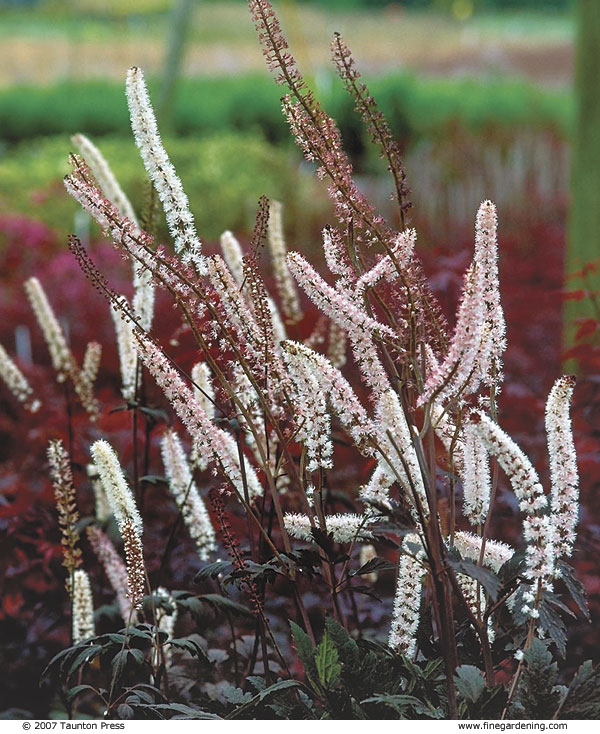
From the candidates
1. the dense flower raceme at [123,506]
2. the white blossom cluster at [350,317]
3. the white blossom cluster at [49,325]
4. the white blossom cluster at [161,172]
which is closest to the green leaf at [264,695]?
the dense flower raceme at [123,506]

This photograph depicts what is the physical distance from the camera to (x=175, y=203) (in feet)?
4.95

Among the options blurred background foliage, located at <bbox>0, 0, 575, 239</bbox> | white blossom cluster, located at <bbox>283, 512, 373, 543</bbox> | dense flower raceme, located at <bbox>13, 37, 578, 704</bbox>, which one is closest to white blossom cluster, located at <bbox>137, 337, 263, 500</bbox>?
dense flower raceme, located at <bbox>13, 37, 578, 704</bbox>

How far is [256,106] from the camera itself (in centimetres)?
603

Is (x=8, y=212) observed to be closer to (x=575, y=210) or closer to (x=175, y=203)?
(x=575, y=210)

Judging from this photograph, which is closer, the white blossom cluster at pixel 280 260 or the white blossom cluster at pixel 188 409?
the white blossom cluster at pixel 188 409

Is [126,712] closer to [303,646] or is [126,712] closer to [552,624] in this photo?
[303,646]

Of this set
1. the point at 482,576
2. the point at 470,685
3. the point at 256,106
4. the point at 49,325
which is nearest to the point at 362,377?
the point at 482,576

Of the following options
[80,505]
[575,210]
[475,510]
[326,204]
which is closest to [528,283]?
[575,210]

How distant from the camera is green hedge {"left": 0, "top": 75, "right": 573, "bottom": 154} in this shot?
518 centimetres

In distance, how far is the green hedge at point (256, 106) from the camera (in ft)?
17.0

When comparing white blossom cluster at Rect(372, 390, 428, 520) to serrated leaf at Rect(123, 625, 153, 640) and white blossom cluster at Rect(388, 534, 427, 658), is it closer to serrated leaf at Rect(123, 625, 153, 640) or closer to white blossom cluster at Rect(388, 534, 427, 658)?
white blossom cluster at Rect(388, 534, 427, 658)

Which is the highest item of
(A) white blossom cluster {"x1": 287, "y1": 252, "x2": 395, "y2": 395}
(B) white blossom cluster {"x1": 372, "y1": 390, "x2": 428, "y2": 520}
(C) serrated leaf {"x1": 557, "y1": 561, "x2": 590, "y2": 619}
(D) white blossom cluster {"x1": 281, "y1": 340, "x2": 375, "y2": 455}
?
(A) white blossom cluster {"x1": 287, "y1": 252, "x2": 395, "y2": 395}

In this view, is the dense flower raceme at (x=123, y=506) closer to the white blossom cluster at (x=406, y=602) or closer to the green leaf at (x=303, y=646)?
the green leaf at (x=303, y=646)

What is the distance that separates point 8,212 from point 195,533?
348 cm
